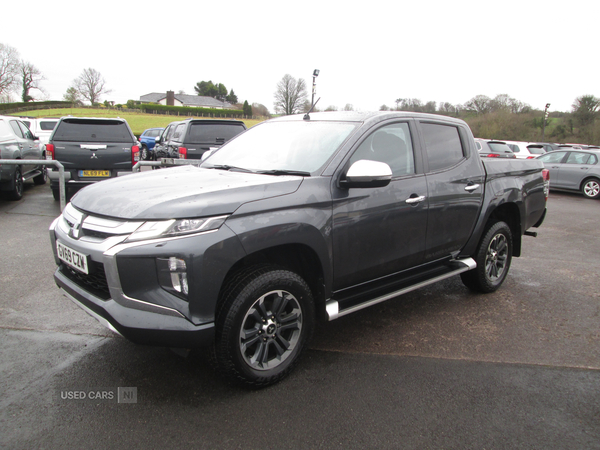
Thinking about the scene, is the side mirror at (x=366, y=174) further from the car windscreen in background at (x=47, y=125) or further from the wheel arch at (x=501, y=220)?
the car windscreen in background at (x=47, y=125)

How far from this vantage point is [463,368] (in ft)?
10.8

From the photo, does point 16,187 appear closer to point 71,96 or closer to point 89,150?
point 89,150

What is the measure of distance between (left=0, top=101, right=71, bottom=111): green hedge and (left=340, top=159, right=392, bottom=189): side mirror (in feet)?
242

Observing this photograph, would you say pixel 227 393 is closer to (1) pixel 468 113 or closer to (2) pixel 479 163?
(2) pixel 479 163

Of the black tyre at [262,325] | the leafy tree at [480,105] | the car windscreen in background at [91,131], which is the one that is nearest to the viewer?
the black tyre at [262,325]

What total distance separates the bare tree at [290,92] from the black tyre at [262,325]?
198ft

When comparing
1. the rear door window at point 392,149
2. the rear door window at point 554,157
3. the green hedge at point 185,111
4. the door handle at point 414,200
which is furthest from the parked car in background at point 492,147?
the green hedge at point 185,111

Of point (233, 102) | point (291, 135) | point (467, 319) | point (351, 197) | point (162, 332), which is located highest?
point (233, 102)

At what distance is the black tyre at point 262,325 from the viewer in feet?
8.73

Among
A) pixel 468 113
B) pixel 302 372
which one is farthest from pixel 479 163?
pixel 468 113

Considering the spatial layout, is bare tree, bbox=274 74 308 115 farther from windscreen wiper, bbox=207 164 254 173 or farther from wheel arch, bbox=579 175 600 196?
windscreen wiper, bbox=207 164 254 173

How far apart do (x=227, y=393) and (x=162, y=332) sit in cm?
72

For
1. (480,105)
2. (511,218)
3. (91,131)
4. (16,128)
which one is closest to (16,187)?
(91,131)

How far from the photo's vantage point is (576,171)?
14.4 meters
